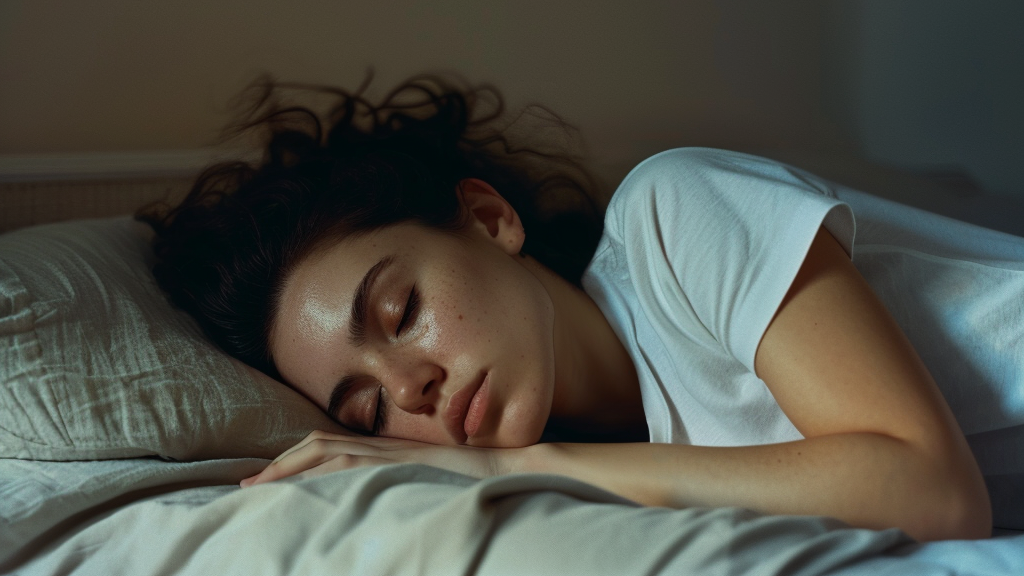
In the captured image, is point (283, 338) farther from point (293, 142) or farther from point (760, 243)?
point (760, 243)

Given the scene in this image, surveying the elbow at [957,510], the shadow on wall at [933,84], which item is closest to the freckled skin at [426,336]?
the elbow at [957,510]

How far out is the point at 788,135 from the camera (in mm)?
1937

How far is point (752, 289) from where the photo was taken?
2.58 feet

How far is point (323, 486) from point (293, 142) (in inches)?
29.8

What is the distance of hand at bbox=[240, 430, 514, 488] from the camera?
759mm

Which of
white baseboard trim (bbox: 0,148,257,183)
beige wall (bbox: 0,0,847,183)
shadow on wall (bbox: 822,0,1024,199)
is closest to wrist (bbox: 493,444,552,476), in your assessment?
white baseboard trim (bbox: 0,148,257,183)

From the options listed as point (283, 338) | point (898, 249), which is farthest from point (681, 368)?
point (283, 338)

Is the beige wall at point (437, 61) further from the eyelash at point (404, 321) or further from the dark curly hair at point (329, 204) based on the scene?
the eyelash at point (404, 321)

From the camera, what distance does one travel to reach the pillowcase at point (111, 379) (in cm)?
78

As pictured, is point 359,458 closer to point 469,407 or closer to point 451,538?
point 469,407

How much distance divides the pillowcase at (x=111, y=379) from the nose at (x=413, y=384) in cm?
14

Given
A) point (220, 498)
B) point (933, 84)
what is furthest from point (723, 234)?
point (933, 84)

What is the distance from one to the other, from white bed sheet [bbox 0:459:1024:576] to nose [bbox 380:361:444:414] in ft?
0.75

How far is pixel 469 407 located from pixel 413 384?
6 centimetres
